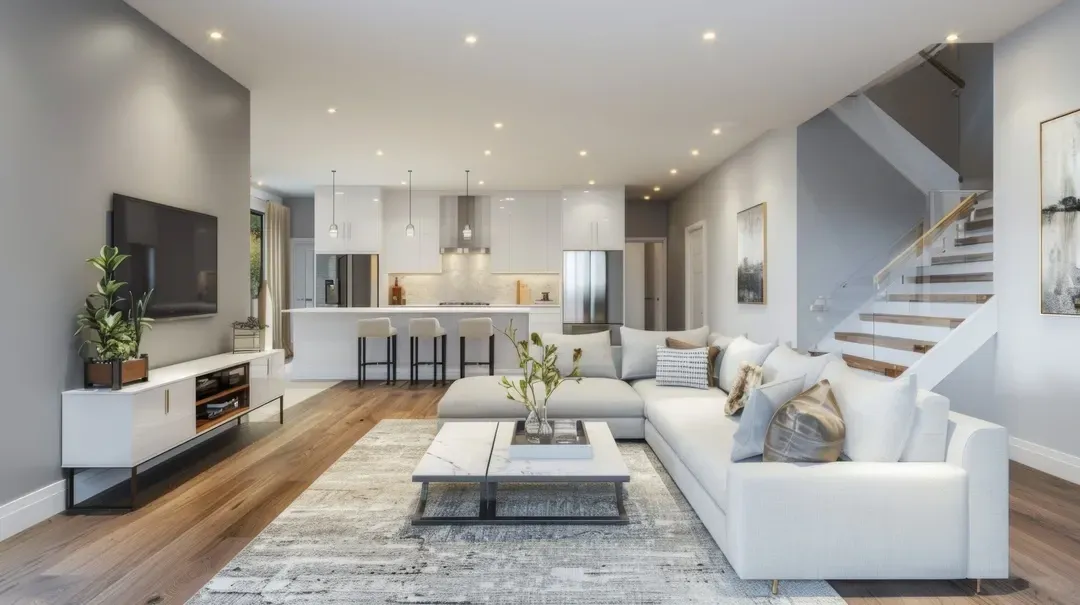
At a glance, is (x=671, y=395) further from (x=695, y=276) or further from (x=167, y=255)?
(x=695, y=276)

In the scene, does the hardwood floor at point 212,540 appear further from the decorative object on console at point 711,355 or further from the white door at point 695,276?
the white door at point 695,276

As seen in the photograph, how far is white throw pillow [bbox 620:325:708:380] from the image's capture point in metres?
5.03

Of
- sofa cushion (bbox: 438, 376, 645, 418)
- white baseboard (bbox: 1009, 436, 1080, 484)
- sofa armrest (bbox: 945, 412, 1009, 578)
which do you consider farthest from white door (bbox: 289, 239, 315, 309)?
sofa armrest (bbox: 945, 412, 1009, 578)

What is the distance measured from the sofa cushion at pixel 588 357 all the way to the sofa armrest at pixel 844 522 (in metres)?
2.88

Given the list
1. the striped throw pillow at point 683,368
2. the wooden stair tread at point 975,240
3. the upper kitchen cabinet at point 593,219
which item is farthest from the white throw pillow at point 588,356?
the upper kitchen cabinet at point 593,219

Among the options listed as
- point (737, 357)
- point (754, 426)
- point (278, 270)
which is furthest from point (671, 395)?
point (278, 270)

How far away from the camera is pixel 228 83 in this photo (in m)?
4.59

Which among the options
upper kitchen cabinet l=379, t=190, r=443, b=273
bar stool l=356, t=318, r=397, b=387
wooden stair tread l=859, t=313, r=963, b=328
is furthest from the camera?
upper kitchen cabinet l=379, t=190, r=443, b=273

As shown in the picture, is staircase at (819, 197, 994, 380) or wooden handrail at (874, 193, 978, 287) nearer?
staircase at (819, 197, 994, 380)

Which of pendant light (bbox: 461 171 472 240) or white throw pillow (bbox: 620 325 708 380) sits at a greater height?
pendant light (bbox: 461 171 472 240)

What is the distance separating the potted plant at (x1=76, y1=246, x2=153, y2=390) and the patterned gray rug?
1.15 meters

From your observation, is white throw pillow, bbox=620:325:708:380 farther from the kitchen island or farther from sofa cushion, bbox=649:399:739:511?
the kitchen island

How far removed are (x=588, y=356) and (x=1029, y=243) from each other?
3158mm

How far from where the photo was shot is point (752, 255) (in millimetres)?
6652
